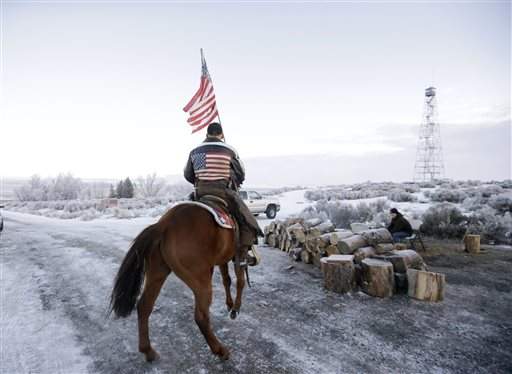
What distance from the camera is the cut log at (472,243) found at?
719cm

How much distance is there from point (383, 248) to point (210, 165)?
455 centimetres

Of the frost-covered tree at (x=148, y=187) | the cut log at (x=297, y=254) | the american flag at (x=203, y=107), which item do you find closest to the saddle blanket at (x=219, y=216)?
the american flag at (x=203, y=107)

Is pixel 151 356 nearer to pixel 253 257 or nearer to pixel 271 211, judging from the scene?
pixel 253 257

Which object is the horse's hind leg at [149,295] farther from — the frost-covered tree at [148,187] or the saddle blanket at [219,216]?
the frost-covered tree at [148,187]

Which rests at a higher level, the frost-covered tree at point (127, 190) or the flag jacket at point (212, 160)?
the flag jacket at point (212, 160)

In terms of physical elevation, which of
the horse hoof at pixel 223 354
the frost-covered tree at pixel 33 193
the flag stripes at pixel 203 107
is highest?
the flag stripes at pixel 203 107

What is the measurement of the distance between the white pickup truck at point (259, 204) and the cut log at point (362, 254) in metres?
9.21

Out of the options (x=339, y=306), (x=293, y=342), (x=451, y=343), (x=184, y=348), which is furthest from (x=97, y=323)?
(x=451, y=343)

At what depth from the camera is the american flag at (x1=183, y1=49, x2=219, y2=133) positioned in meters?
4.71

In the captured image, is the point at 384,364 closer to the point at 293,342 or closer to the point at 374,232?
the point at 293,342

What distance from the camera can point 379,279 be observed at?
15.1 feet

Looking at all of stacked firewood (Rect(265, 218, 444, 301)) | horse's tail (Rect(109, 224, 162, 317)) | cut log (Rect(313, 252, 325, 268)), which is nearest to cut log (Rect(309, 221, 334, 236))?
stacked firewood (Rect(265, 218, 444, 301))

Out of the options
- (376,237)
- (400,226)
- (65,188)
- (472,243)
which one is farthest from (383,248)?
(65,188)

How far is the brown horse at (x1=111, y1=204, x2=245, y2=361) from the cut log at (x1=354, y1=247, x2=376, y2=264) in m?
3.52
